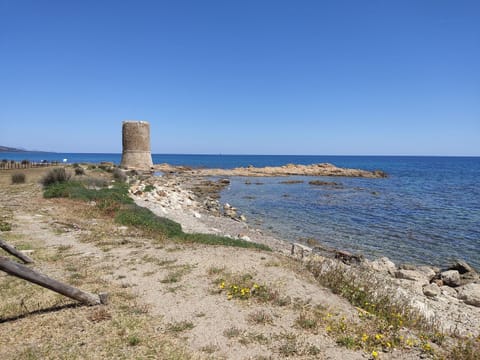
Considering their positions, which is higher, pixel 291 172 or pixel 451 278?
pixel 291 172

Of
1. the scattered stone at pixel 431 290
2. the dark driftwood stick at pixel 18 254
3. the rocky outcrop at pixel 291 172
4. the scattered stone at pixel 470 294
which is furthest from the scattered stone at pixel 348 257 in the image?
the rocky outcrop at pixel 291 172

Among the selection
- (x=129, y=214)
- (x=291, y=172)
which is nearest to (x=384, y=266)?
(x=129, y=214)

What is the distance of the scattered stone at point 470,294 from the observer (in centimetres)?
859

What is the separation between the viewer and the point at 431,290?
9.18m

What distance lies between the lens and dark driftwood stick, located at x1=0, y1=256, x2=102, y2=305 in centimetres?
421

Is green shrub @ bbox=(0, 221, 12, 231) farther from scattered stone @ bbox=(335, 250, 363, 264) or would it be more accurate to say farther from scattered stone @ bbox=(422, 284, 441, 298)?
scattered stone @ bbox=(422, 284, 441, 298)

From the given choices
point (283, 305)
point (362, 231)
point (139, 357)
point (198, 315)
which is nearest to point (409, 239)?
point (362, 231)

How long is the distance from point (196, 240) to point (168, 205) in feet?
33.2

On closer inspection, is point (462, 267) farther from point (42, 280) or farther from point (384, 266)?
point (42, 280)

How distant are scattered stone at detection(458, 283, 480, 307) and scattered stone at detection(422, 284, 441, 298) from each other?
1.83 feet

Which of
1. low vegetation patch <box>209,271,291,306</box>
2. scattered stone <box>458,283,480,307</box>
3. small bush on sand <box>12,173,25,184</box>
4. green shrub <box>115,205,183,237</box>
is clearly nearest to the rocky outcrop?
small bush on sand <box>12,173,25,184</box>

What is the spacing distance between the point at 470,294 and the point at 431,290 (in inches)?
36.9

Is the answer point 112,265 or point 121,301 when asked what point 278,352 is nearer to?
point 121,301

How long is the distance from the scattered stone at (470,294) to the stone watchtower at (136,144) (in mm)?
36347
